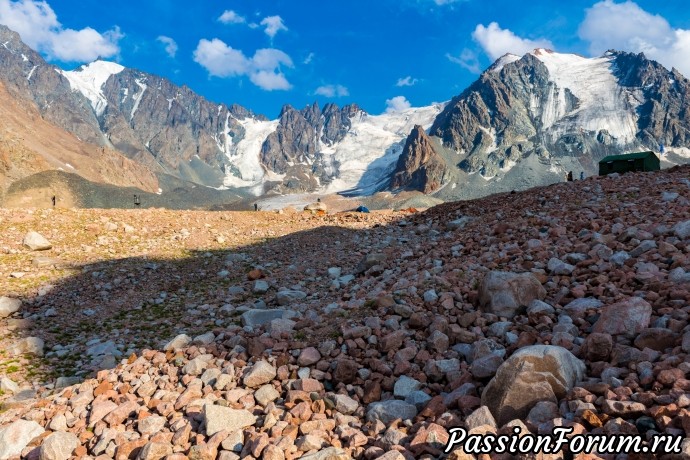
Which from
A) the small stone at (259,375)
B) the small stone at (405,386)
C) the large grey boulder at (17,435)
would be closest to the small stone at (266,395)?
the small stone at (259,375)

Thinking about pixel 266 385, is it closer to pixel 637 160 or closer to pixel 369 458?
pixel 369 458

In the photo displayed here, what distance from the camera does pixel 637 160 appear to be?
30.3 meters

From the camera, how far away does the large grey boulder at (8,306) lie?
9.93 metres

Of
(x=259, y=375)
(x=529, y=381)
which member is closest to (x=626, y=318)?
(x=529, y=381)

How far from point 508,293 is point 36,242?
15.9 metres

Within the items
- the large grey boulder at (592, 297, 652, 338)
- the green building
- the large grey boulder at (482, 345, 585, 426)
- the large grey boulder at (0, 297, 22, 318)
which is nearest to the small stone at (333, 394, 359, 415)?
the large grey boulder at (482, 345, 585, 426)

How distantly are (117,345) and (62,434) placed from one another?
3.85 meters

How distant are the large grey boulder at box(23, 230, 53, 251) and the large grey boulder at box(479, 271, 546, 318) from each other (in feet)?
50.0

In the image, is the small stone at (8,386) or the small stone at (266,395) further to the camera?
the small stone at (8,386)

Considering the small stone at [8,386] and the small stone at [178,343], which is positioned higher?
the small stone at [178,343]

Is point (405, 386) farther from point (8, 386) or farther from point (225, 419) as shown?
point (8, 386)

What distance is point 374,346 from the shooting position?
6.08 m

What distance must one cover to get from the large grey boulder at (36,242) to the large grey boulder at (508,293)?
15228mm

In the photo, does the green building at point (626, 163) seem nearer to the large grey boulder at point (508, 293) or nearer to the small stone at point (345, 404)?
the large grey boulder at point (508, 293)
